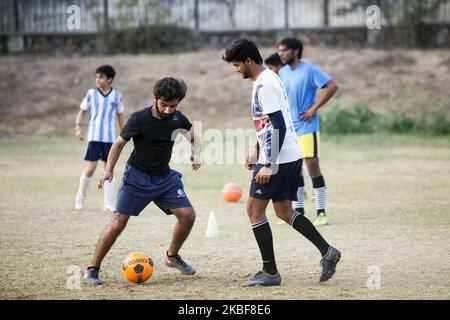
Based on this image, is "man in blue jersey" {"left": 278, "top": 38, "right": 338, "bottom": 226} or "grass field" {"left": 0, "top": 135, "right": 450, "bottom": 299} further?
"man in blue jersey" {"left": 278, "top": 38, "right": 338, "bottom": 226}

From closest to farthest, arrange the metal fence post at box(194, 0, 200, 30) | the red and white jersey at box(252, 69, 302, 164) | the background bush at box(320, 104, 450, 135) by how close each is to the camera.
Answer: the red and white jersey at box(252, 69, 302, 164), the background bush at box(320, 104, 450, 135), the metal fence post at box(194, 0, 200, 30)

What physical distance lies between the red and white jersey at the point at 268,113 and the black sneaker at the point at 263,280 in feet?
3.14

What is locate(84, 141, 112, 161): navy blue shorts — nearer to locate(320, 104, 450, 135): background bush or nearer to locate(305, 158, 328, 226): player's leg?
locate(305, 158, 328, 226): player's leg

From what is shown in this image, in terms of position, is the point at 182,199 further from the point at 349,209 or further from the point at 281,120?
the point at 349,209

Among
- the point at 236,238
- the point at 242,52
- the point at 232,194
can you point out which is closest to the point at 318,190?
the point at 236,238

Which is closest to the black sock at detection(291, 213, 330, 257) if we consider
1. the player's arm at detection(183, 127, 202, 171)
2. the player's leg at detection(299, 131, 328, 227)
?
the player's arm at detection(183, 127, 202, 171)

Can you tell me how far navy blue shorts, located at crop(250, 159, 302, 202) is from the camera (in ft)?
22.7

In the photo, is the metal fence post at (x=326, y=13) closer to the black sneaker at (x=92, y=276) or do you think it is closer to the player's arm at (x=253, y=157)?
the player's arm at (x=253, y=157)

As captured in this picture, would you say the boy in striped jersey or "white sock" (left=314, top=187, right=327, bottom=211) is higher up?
the boy in striped jersey

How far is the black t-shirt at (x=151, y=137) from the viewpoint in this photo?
23.2ft

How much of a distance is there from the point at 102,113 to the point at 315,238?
5340mm

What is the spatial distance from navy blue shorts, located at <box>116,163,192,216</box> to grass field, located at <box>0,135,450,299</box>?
66cm

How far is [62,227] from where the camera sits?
10195mm

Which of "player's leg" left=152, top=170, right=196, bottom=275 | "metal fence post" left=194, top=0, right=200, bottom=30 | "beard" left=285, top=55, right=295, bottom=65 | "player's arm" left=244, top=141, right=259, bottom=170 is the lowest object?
"player's leg" left=152, top=170, right=196, bottom=275
